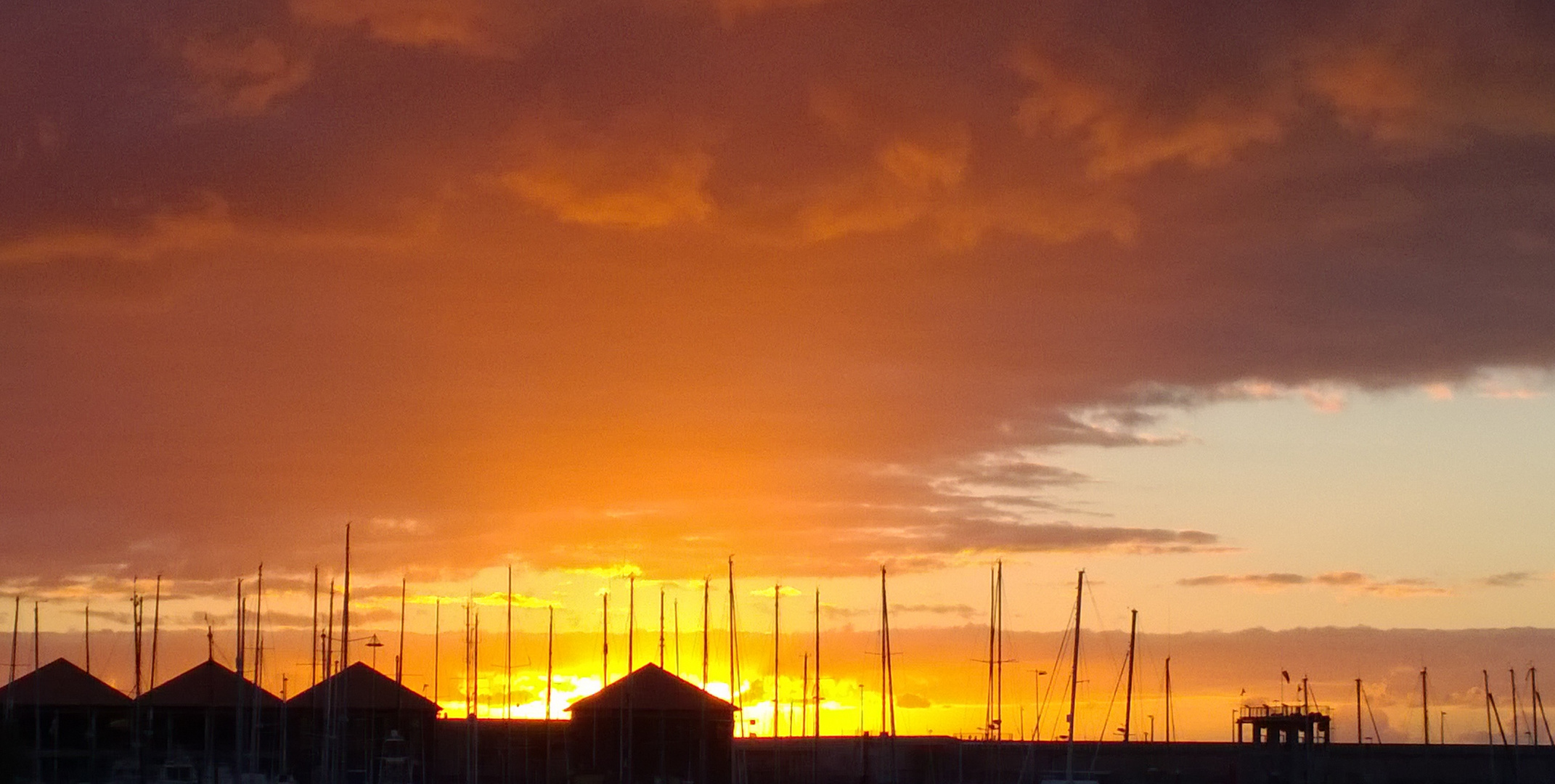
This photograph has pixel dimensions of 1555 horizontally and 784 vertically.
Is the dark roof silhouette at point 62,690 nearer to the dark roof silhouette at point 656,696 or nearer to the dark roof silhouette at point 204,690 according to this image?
the dark roof silhouette at point 204,690

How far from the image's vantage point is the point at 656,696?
335 ft

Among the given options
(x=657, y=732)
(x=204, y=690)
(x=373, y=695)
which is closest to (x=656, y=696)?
(x=657, y=732)

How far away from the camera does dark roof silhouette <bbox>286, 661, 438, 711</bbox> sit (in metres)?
103

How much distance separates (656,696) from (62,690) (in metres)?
34.0

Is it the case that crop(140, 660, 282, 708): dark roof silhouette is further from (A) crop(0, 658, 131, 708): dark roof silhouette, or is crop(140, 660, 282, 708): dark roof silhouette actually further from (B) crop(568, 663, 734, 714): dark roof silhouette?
(B) crop(568, 663, 734, 714): dark roof silhouette

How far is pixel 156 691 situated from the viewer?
103 metres

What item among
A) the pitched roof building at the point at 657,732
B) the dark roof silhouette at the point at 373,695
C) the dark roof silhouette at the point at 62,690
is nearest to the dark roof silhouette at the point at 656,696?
the pitched roof building at the point at 657,732

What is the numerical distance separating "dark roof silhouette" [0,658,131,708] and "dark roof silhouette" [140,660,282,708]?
122 inches

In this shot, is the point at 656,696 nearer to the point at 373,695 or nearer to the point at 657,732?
the point at 657,732

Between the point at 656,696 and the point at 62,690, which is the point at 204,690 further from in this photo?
the point at 656,696

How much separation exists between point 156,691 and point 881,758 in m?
41.0

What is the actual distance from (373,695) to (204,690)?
371 inches

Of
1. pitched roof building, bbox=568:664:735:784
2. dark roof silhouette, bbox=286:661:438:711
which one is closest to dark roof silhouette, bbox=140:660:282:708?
dark roof silhouette, bbox=286:661:438:711

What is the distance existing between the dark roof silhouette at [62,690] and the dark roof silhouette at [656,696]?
27.0 metres
